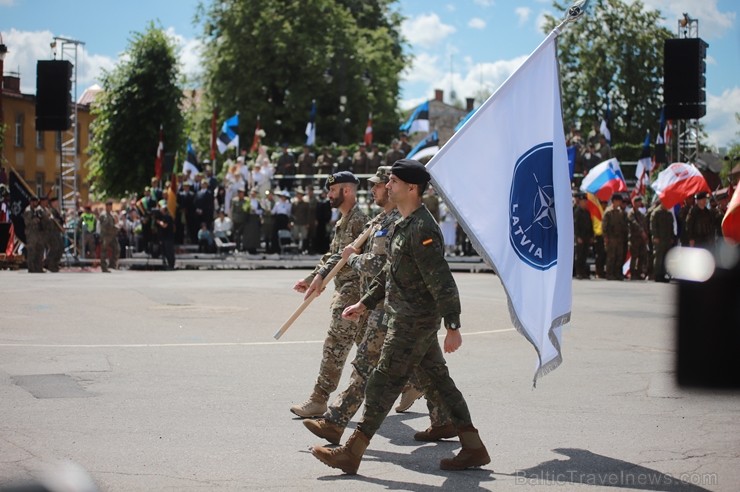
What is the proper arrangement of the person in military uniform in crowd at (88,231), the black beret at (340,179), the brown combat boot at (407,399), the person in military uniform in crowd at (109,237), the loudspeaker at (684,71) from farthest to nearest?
the person in military uniform in crowd at (88,231), the person in military uniform in crowd at (109,237), the loudspeaker at (684,71), the brown combat boot at (407,399), the black beret at (340,179)

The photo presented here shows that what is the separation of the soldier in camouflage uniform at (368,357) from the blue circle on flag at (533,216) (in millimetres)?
859

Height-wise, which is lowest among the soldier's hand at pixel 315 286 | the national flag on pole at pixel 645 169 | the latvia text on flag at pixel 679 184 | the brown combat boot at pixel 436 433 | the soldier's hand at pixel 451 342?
the brown combat boot at pixel 436 433

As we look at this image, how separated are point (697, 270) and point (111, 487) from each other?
454 centimetres

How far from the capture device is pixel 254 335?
1402 cm

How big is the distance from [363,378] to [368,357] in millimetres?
166

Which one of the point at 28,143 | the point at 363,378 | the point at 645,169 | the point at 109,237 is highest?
the point at 28,143

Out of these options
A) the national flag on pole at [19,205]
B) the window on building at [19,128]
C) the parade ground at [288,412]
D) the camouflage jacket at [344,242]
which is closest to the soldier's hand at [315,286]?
the camouflage jacket at [344,242]

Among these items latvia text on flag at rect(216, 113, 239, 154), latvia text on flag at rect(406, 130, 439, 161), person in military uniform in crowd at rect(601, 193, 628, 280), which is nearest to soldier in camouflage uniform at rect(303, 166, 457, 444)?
person in military uniform in crowd at rect(601, 193, 628, 280)

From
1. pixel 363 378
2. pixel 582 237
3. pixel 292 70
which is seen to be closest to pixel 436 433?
pixel 363 378

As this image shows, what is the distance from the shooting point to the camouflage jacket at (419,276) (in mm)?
6695

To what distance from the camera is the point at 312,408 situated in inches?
333

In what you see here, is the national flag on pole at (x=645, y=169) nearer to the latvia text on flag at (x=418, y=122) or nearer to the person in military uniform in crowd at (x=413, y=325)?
the latvia text on flag at (x=418, y=122)

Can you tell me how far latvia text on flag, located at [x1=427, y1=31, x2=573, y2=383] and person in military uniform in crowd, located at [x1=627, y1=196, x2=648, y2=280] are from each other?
19859 millimetres

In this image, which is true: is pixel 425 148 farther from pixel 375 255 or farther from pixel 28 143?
pixel 28 143
